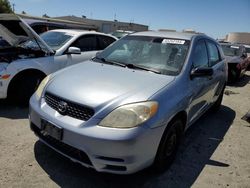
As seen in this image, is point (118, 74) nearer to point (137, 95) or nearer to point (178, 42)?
point (137, 95)

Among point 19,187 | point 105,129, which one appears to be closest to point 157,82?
point 105,129

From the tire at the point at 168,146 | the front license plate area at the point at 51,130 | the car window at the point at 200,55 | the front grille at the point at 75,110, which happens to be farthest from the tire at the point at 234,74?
the front license plate area at the point at 51,130

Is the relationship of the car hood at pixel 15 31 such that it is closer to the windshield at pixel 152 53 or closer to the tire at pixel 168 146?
the windshield at pixel 152 53

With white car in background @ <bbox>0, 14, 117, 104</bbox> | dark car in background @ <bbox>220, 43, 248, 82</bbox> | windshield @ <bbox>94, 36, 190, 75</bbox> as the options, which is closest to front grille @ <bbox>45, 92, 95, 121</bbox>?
windshield @ <bbox>94, 36, 190, 75</bbox>

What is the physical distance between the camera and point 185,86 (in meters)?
3.62

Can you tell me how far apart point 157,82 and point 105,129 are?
0.97 m

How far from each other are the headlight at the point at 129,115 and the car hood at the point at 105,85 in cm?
8

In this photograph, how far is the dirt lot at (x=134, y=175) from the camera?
3171mm

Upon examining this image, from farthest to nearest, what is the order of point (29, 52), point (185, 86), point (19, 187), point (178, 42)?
1. point (29, 52)
2. point (178, 42)
3. point (185, 86)
4. point (19, 187)

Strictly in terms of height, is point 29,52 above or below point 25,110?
above

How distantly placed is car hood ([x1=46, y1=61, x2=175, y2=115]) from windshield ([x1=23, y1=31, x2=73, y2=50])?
8.67ft

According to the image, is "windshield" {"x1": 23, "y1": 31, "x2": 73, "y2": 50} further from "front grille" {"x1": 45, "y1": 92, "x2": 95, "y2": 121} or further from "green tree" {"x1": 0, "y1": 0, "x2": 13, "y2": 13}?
"green tree" {"x1": 0, "y1": 0, "x2": 13, "y2": 13}

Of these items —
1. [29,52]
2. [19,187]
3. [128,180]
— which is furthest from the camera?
[29,52]

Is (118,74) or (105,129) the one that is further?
(118,74)
